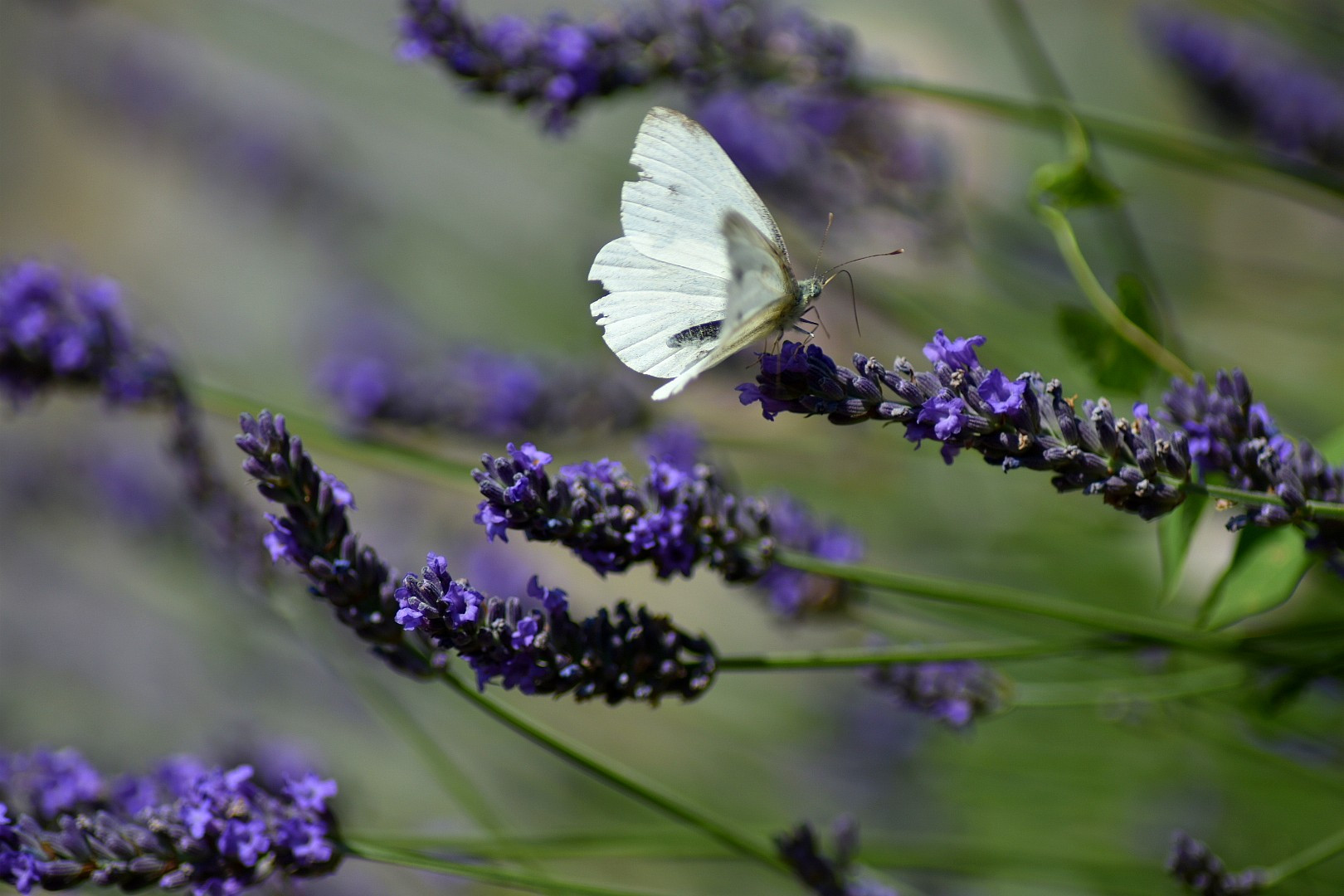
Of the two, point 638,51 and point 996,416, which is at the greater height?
point 638,51

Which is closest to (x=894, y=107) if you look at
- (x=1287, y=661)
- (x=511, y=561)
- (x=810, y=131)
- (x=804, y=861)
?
(x=810, y=131)

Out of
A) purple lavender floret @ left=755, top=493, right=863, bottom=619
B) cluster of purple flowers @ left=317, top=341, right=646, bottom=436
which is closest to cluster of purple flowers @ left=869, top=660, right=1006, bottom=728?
purple lavender floret @ left=755, top=493, right=863, bottom=619

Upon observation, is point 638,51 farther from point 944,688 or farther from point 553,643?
point 944,688

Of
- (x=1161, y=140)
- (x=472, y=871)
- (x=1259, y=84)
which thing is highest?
(x=1259, y=84)

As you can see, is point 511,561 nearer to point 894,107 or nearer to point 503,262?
point 894,107

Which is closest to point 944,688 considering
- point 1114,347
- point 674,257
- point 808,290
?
point 1114,347

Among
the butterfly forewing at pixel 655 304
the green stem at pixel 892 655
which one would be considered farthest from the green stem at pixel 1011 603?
the butterfly forewing at pixel 655 304
